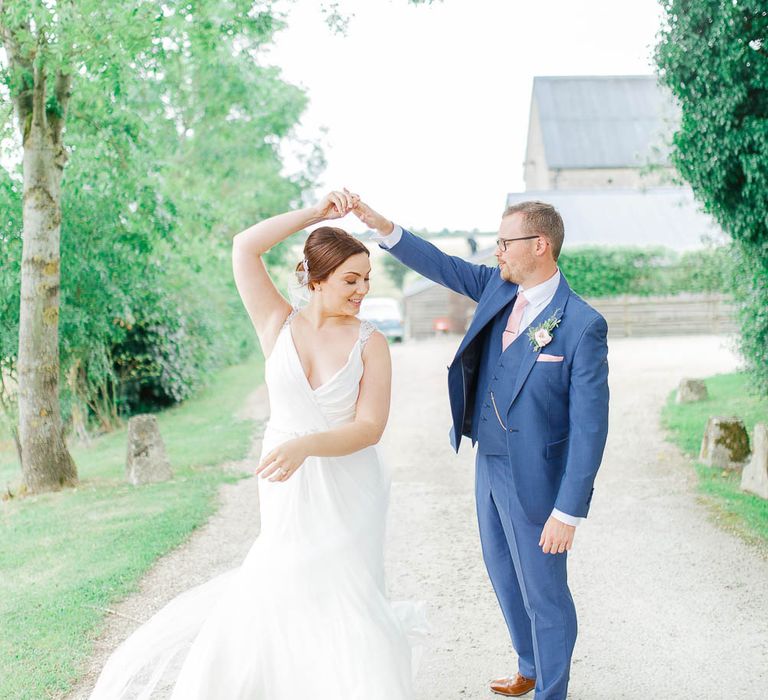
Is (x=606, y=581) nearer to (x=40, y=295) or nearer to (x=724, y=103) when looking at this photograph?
(x=724, y=103)

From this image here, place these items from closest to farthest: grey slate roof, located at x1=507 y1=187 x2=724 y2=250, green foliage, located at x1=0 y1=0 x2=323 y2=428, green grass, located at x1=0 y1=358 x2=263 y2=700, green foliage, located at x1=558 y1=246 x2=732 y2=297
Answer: green grass, located at x1=0 y1=358 x2=263 y2=700
green foliage, located at x1=0 y1=0 x2=323 y2=428
green foliage, located at x1=558 y1=246 x2=732 y2=297
grey slate roof, located at x1=507 y1=187 x2=724 y2=250

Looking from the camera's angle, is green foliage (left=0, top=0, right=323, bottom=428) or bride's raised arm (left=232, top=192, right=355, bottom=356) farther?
green foliage (left=0, top=0, right=323, bottom=428)

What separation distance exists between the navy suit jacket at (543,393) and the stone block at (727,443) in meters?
5.85

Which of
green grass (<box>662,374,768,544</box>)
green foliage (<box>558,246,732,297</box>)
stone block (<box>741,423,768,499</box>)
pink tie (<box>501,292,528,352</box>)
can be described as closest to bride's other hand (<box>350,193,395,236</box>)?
pink tie (<box>501,292,528,352</box>)

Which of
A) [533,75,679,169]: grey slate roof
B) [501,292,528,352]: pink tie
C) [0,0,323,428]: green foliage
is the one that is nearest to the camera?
[501,292,528,352]: pink tie

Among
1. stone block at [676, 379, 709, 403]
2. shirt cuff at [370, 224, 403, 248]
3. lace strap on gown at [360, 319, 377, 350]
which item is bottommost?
stone block at [676, 379, 709, 403]

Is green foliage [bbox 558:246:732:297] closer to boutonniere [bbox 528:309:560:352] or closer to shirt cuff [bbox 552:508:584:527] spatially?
boutonniere [bbox 528:309:560:352]

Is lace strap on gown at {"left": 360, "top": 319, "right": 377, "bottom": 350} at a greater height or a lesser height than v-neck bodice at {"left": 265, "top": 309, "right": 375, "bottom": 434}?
greater

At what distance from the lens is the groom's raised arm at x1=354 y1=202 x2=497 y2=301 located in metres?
3.96

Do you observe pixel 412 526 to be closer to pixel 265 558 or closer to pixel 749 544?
pixel 749 544

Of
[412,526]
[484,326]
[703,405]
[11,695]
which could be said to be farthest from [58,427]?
[703,405]

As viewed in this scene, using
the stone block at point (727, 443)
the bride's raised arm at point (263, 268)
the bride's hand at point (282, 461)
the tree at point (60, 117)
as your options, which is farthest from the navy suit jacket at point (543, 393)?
the stone block at point (727, 443)

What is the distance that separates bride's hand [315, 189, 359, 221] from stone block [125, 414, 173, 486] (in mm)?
6357

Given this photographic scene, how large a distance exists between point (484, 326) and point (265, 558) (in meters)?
1.41
